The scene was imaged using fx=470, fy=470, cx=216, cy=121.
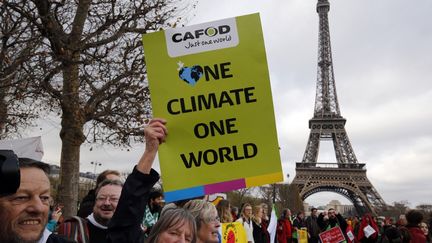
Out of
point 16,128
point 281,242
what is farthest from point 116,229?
point 16,128

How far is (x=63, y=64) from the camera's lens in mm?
9492

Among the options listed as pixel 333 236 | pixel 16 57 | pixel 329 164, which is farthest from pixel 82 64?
pixel 329 164

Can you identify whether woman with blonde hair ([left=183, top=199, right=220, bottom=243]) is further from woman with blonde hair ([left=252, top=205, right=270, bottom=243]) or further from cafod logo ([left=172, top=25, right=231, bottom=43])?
woman with blonde hair ([left=252, top=205, right=270, bottom=243])

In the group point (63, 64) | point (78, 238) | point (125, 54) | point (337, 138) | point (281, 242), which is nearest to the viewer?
point (78, 238)

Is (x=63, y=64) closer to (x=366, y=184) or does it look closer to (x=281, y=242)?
(x=281, y=242)

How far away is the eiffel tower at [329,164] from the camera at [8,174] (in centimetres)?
5116

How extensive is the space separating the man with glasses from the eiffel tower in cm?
4918

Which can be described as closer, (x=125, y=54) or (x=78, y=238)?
(x=78, y=238)

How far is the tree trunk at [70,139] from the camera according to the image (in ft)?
34.4

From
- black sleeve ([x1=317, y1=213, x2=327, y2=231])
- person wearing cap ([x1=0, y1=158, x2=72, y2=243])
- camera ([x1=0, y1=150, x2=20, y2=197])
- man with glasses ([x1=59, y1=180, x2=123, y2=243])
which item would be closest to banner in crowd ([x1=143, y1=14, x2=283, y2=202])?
person wearing cap ([x1=0, y1=158, x2=72, y2=243])

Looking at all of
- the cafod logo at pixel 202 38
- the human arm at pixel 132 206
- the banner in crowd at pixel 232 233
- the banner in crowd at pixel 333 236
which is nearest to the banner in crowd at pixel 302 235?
the banner in crowd at pixel 333 236

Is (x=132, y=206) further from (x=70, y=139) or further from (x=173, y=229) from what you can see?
(x=70, y=139)

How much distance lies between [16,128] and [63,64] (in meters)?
8.15

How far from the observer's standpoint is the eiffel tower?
2040 inches
